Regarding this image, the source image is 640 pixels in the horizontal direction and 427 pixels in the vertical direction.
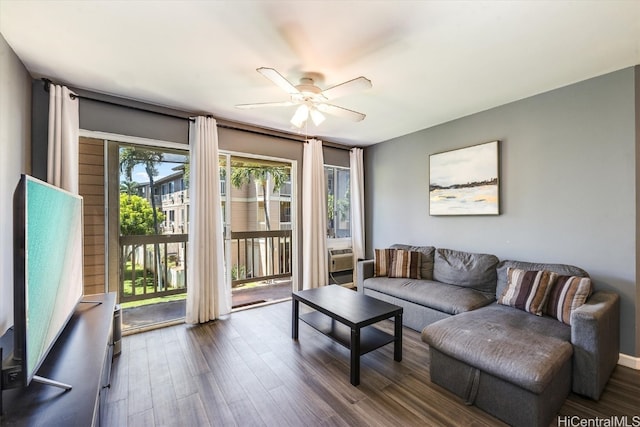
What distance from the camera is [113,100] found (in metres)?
2.72

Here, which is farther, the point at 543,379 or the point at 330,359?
the point at 330,359

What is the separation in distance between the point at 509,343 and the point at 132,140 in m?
3.74

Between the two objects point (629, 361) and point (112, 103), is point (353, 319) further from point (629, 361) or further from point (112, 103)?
point (112, 103)

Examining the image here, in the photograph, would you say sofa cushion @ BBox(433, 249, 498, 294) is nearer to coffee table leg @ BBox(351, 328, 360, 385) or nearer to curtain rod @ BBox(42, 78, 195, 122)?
coffee table leg @ BBox(351, 328, 360, 385)

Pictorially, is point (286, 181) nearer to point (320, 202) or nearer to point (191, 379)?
point (320, 202)

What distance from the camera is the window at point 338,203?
475 centimetres

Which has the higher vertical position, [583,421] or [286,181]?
[286,181]

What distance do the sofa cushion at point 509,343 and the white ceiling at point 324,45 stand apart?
6.60 ft

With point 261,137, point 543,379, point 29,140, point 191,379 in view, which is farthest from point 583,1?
point 29,140

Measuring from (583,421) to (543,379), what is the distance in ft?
1.78

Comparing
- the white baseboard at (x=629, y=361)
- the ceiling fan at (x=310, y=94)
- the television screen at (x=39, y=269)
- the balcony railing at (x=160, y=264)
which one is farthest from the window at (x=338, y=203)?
the television screen at (x=39, y=269)

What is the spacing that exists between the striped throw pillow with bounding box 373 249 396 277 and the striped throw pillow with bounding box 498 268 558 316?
1.33m

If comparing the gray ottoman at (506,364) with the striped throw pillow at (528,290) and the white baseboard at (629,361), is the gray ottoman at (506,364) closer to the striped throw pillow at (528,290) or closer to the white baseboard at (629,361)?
the striped throw pillow at (528,290)

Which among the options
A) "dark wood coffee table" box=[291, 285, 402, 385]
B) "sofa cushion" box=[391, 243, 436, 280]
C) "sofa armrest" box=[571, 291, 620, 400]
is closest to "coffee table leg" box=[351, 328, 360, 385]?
"dark wood coffee table" box=[291, 285, 402, 385]
